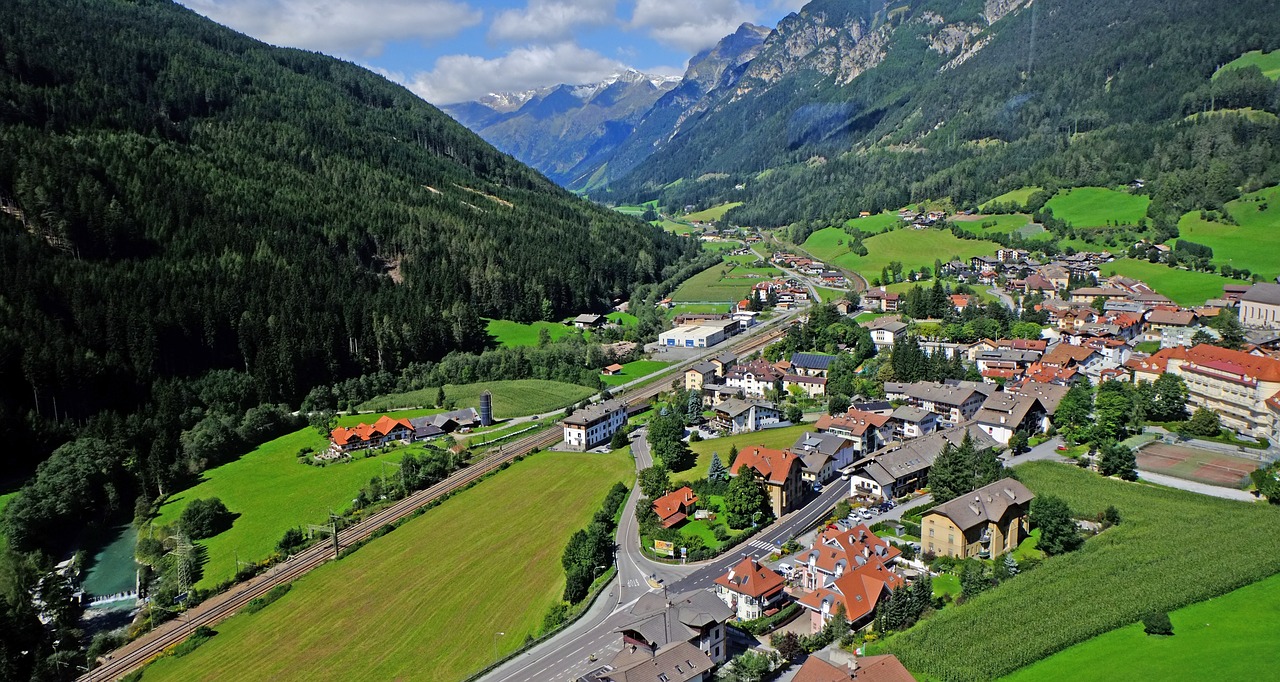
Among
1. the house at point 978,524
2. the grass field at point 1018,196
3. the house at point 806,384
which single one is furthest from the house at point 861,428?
the grass field at point 1018,196

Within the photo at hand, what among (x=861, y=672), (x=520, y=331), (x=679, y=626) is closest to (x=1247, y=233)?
(x=520, y=331)

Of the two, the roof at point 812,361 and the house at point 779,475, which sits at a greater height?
the roof at point 812,361

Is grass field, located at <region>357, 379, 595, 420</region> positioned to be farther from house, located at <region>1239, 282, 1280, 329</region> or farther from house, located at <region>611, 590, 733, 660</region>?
house, located at <region>1239, 282, 1280, 329</region>

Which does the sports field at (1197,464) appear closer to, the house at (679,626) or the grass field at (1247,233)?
the house at (679,626)

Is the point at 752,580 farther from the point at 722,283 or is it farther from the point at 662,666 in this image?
the point at 722,283

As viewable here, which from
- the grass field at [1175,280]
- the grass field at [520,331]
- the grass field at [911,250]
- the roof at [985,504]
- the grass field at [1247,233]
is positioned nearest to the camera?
the roof at [985,504]

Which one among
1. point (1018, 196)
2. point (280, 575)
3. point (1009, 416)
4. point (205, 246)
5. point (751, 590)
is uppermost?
point (1018, 196)

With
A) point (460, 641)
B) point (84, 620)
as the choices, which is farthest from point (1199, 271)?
point (84, 620)

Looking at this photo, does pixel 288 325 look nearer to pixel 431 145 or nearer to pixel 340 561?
pixel 340 561
